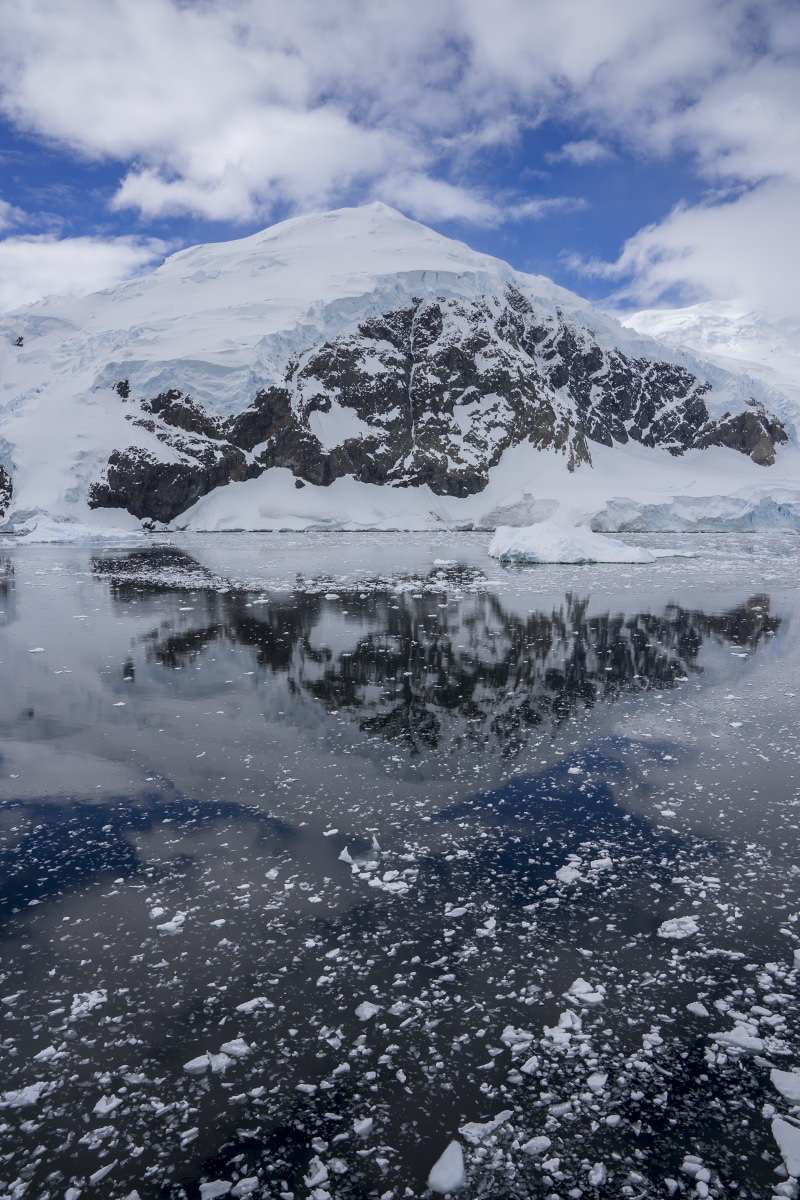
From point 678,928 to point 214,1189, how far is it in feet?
11.4

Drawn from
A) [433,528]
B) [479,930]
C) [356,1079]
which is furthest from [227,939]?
[433,528]

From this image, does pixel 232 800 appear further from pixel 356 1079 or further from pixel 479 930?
pixel 356 1079

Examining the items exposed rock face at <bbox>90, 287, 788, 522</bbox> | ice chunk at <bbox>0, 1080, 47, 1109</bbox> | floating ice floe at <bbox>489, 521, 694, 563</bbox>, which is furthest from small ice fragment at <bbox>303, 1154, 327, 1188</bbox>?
exposed rock face at <bbox>90, 287, 788, 522</bbox>

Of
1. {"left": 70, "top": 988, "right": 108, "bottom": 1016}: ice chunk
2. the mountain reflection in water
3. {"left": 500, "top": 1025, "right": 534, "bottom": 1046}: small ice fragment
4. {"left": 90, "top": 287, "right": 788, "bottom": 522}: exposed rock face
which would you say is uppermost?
{"left": 90, "top": 287, "right": 788, "bottom": 522}: exposed rock face

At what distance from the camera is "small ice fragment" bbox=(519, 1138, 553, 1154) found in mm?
3336

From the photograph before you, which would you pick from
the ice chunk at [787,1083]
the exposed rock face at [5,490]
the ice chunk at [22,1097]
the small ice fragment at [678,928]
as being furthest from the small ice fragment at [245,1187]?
the exposed rock face at [5,490]

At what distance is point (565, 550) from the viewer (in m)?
35.3

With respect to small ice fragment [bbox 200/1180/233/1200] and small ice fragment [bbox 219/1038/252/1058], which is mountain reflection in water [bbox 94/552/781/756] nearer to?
small ice fragment [bbox 219/1038/252/1058]

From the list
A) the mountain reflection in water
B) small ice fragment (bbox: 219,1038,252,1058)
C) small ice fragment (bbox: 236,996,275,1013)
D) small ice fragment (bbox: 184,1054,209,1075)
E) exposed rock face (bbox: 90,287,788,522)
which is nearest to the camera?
small ice fragment (bbox: 184,1054,209,1075)

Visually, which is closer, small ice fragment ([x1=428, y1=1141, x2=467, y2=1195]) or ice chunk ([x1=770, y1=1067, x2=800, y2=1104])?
small ice fragment ([x1=428, y1=1141, x2=467, y2=1195])

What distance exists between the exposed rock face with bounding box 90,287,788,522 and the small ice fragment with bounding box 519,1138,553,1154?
282 ft

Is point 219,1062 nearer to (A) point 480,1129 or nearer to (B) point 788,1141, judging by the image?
(A) point 480,1129

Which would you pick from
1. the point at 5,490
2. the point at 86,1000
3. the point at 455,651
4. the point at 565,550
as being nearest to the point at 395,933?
the point at 86,1000

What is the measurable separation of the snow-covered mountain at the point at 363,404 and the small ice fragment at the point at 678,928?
67.5 metres
